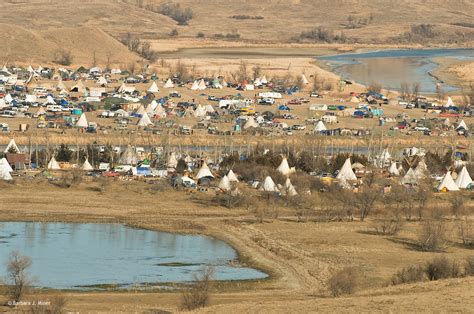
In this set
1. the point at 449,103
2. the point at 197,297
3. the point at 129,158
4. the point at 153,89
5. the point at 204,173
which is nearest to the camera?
the point at 197,297

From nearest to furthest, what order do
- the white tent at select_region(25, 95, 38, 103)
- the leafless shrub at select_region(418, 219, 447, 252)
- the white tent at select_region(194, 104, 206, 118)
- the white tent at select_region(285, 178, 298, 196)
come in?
1. the leafless shrub at select_region(418, 219, 447, 252)
2. the white tent at select_region(285, 178, 298, 196)
3. the white tent at select_region(194, 104, 206, 118)
4. the white tent at select_region(25, 95, 38, 103)

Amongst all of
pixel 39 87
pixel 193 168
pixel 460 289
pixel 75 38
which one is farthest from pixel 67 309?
pixel 75 38

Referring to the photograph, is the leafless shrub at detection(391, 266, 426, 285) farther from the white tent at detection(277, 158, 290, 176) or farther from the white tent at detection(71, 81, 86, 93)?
the white tent at detection(71, 81, 86, 93)

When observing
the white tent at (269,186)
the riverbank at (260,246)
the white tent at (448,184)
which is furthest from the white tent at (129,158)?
the white tent at (448,184)

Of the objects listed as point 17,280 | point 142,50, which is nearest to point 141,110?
point 17,280

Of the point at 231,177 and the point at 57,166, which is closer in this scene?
the point at 231,177

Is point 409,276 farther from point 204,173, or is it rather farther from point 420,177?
point 204,173

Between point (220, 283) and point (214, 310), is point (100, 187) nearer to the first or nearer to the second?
point (220, 283)

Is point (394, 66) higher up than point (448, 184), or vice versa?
point (448, 184)

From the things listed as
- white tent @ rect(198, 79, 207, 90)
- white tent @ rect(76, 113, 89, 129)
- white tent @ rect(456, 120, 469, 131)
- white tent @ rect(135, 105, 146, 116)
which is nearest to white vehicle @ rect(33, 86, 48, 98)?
white tent @ rect(135, 105, 146, 116)
